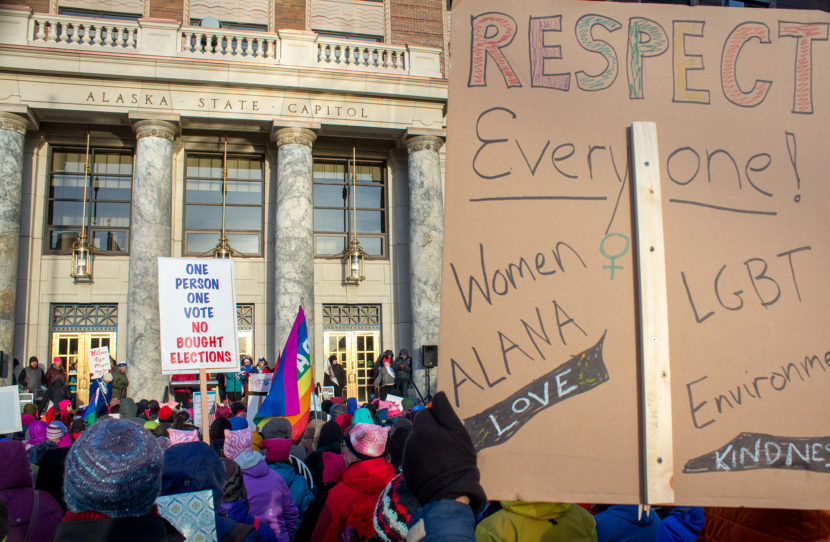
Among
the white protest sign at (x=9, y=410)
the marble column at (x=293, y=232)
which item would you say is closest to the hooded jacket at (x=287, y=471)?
the white protest sign at (x=9, y=410)

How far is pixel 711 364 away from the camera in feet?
6.52

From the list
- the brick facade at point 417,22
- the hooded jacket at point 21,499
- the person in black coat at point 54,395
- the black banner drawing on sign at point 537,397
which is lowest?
the person in black coat at point 54,395

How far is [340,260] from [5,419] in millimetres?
14482

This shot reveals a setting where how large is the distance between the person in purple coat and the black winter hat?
2.56 metres

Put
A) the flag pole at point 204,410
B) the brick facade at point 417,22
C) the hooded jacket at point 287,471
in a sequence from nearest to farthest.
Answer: the hooded jacket at point 287,471, the flag pole at point 204,410, the brick facade at point 417,22

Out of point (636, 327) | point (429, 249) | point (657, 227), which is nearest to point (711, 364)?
point (636, 327)

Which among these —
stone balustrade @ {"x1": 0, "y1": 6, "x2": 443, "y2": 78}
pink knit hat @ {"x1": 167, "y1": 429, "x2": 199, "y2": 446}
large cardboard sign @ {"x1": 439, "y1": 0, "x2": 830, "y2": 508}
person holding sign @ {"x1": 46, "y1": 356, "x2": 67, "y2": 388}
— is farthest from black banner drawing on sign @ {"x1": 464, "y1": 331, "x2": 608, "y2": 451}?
stone balustrade @ {"x1": 0, "y1": 6, "x2": 443, "y2": 78}

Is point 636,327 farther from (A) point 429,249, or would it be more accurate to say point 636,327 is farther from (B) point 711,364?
(A) point 429,249

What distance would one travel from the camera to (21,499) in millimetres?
2705

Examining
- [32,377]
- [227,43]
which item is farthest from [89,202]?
[227,43]

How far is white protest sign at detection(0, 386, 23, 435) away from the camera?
6562mm

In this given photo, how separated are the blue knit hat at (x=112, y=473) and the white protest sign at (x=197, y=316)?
14.5 ft

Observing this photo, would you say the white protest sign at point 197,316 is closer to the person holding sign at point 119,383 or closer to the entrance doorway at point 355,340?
the person holding sign at point 119,383

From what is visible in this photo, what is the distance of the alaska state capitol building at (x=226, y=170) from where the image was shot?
58.3 ft
